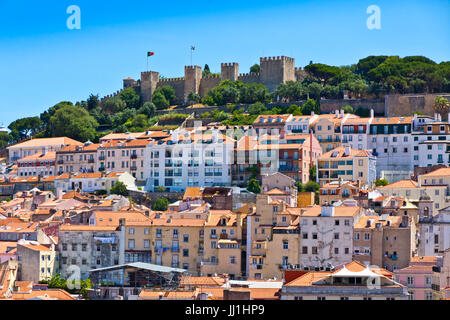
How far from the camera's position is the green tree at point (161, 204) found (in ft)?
167

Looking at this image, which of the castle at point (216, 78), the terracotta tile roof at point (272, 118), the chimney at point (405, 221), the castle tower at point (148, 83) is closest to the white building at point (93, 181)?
the terracotta tile roof at point (272, 118)

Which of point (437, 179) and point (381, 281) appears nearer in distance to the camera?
point (381, 281)

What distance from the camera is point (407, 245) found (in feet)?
112

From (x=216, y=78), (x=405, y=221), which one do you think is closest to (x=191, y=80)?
(x=216, y=78)

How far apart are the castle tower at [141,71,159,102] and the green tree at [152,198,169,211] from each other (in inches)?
1220

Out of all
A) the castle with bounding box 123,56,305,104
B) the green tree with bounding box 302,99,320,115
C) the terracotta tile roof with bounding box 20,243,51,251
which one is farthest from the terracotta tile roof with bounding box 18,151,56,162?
the terracotta tile roof with bounding box 20,243,51,251

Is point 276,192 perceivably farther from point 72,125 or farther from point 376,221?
point 72,125

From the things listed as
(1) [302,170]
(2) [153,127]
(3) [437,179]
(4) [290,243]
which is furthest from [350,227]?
(2) [153,127]

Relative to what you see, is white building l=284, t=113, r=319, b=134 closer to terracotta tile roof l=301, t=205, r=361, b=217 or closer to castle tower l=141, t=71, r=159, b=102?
terracotta tile roof l=301, t=205, r=361, b=217

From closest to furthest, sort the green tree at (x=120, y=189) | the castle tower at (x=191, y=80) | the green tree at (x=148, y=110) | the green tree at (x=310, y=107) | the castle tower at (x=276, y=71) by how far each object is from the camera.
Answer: the green tree at (x=120, y=189) → the green tree at (x=310, y=107) → the castle tower at (x=276, y=71) → the green tree at (x=148, y=110) → the castle tower at (x=191, y=80)

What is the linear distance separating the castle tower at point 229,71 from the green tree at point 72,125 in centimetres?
1198

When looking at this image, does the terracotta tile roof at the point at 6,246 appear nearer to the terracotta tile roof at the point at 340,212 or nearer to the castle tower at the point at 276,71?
the terracotta tile roof at the point at 340,212
